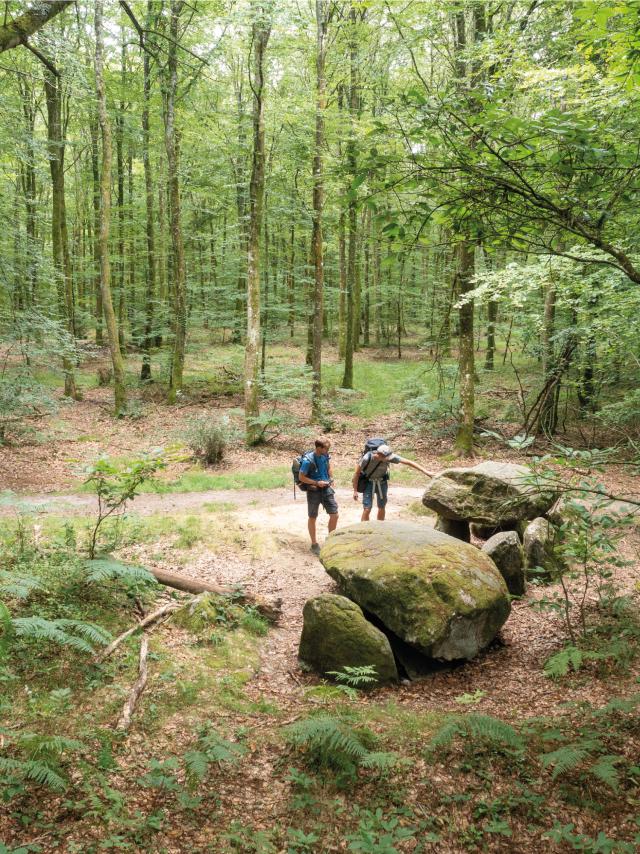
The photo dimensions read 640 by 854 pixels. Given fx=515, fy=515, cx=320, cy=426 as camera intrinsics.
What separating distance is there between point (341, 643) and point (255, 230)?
1242 centimetres

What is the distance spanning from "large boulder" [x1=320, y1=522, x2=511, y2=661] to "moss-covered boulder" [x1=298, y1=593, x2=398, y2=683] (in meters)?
0.38

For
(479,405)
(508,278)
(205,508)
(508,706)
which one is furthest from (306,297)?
(508,706)

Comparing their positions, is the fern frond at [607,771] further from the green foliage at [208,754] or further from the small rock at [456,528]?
the small rock at [456,528]

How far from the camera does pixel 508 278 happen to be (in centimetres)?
1188

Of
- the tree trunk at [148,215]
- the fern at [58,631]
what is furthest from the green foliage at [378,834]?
the tree trunk at [148,215]

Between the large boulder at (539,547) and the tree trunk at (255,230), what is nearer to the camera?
the large boulder at (539,547)

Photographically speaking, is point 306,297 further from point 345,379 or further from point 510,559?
point 510,559

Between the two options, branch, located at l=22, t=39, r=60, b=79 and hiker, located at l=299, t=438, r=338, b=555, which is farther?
hiker, located at l=299, t=438, r=338, b=555

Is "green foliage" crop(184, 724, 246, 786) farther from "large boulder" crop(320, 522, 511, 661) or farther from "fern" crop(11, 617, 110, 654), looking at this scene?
"large boulder" crop(320, 522, 511, 661)

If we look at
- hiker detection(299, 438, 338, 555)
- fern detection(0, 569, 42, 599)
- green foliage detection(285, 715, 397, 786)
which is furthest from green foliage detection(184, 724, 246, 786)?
hiker detection(299, 438, 338, 555)

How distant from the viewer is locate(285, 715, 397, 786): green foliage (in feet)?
12.8

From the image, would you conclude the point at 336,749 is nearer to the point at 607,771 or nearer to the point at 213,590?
the point at 607,771

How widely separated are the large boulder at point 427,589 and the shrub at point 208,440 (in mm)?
7604

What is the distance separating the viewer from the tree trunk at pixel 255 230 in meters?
13.6
